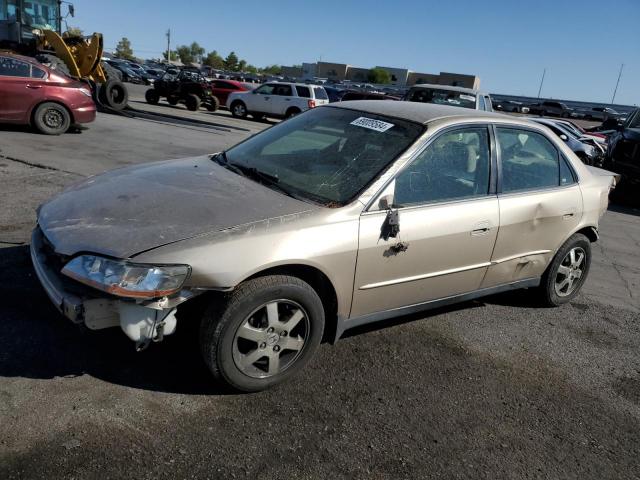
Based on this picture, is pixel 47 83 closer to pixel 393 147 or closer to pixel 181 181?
pixel 181 181

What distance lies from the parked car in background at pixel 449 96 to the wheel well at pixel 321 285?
9529 millimetres

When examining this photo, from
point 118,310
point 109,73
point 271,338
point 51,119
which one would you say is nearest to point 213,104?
point 109,73

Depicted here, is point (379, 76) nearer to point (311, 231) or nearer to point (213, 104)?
point (213, 104)

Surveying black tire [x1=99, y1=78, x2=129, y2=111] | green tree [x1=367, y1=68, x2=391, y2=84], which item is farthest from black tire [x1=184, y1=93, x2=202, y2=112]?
green tree [x1=367, y1=68, x2=391, y2=84]

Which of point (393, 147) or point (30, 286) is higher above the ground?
point (393, 147)

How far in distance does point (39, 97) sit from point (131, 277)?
937 centimetres

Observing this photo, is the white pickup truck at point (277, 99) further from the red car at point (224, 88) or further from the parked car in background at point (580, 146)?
the parked car in background at point (580, 146)

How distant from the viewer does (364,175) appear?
11.0 ft

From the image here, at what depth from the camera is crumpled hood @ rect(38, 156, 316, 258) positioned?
2.77m

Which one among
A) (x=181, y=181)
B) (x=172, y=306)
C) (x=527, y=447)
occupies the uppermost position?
(x=181, y=181)

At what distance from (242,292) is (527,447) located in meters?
1.74

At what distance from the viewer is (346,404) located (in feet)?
10.0

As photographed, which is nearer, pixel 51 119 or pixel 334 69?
pixel 51 119

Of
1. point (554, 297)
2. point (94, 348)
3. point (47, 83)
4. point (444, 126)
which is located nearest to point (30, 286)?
point (94, 348)
